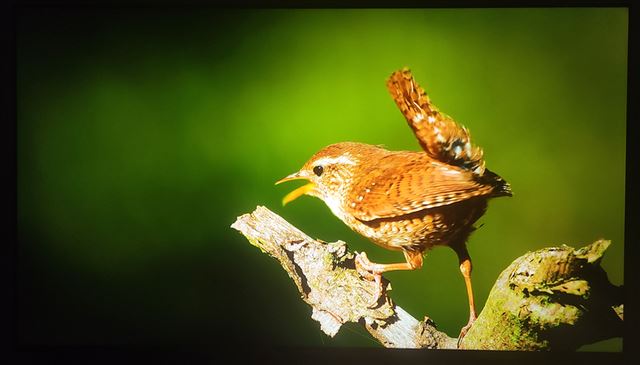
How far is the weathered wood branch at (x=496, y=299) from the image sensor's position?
2.69 meters

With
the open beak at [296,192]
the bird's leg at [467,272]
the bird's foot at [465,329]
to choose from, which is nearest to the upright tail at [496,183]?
the bird's leg at [467,272]

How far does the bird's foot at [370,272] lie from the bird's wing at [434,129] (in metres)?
0.52

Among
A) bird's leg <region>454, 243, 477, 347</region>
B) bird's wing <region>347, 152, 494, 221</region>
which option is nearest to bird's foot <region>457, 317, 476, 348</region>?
bird's leg <region>454, 243, 477, 347</region>

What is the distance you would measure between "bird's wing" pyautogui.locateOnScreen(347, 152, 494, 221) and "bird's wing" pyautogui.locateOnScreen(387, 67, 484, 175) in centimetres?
4

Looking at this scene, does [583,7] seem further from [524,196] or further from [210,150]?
[210,150]

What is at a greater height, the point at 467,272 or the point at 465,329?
the point at 467,272

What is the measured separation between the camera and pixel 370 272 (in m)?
2.74

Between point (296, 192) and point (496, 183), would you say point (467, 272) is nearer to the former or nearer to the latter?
point (496, 183)

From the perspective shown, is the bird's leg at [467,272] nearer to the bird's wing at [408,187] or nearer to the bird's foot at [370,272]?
the bird's wing at [408,187]

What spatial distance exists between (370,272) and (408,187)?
40cm

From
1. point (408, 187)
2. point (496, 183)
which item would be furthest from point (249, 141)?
point (496, 183)

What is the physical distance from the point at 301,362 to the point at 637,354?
1458 mm

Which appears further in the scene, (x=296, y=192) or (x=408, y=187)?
(x=296, y=192)

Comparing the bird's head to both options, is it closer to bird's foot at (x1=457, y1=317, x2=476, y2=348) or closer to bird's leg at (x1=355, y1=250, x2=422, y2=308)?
bird's leg at (x1=355, y1=250, x2=422, y2=308)
